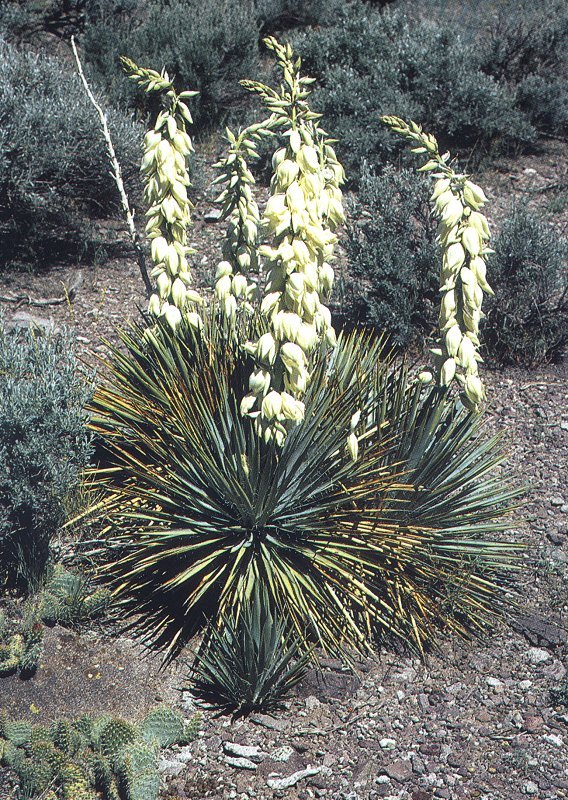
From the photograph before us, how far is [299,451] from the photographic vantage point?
11.8 feet

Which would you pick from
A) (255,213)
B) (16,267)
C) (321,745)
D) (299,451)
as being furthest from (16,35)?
(321,745)

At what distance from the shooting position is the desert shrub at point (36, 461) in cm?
385

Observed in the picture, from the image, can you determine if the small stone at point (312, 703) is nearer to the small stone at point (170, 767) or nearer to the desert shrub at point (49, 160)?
the small stone at point (170, 767)

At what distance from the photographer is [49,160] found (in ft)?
21.9

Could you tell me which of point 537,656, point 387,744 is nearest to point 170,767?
point 387,744

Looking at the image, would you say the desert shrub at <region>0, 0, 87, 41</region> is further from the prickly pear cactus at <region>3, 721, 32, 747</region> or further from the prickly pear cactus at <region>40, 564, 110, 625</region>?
the prickly pear cactus at <region>3, 721, 32, 747</region>

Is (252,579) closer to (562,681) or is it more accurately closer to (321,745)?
(321,745)

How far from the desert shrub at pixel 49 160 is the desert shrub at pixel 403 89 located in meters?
2.20

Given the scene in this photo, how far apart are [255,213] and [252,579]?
58.0 inches

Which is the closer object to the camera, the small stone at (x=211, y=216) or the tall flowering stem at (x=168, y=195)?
the tall flowering stem at (x=168, y=195)

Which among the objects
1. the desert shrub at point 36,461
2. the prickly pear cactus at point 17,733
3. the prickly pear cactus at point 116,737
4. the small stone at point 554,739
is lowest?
the prickly pear cactus at point 17,733

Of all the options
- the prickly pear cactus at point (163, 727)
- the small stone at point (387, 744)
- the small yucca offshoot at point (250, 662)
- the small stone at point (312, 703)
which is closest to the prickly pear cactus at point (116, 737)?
the prickly pear cactus at point (163, 727)

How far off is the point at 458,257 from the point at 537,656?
1.63 m

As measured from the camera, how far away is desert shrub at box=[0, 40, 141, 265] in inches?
259
